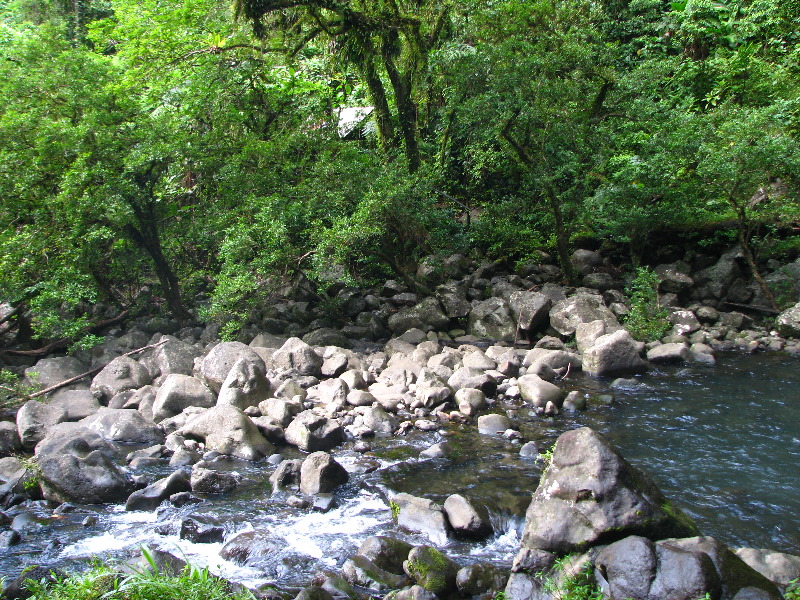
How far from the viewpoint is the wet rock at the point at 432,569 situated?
17.8 feet

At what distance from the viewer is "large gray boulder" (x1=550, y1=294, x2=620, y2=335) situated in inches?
564

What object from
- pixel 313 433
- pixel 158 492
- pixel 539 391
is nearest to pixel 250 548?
pixel 158 492

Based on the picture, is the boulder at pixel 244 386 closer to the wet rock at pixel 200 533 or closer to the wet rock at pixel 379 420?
the wet rock at pixel 379 420

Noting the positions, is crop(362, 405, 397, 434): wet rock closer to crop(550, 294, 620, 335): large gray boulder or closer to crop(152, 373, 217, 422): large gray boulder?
crop(152, 373, 217, 422): large gray boulder

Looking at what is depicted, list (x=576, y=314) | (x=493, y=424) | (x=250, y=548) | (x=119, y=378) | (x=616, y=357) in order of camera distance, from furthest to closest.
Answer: (x=576, y=314), (x=616, y=357), (x=119, y=378), (x=493, y=424), (x=250, y=548)

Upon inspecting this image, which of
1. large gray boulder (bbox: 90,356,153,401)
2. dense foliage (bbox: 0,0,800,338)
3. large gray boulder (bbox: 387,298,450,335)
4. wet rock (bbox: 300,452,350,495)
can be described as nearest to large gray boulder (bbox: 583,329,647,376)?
large gray boulder (bbox: 387,298,450,335)

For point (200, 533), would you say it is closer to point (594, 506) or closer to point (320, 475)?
point (320, 475)

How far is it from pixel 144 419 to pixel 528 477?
659 cm

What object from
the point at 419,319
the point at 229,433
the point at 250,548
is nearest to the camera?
the point at 250,548

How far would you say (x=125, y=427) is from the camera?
33.3 ft

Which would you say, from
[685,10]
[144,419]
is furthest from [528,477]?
[685,10]

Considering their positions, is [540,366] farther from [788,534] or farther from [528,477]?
[788,534]

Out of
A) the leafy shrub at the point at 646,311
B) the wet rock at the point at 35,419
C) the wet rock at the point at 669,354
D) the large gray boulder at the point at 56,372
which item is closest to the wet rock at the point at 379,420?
the wet rock at the point at 35,419

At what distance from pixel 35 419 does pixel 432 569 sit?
7.99 metres
